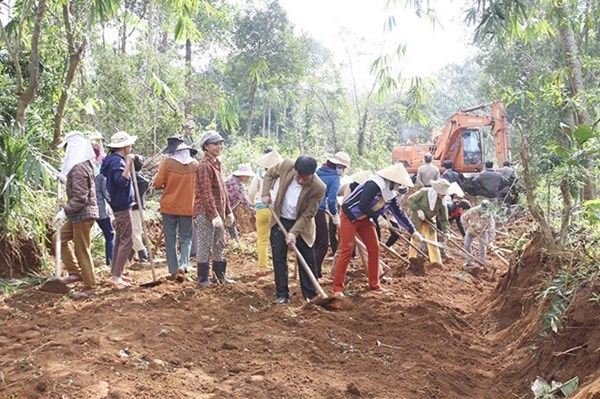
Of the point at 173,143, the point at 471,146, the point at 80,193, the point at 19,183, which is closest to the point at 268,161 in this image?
the point at 173,143

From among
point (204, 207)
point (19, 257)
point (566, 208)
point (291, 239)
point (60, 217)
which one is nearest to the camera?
point (566, 208)

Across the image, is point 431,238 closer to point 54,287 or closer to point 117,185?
point 117,185

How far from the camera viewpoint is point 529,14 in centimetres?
844

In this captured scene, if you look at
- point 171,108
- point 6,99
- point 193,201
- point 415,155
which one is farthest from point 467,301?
point 415,155

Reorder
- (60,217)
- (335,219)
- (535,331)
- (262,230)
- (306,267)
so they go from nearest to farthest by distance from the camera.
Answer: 1. (535,331)
2. (60,217)
3. (306,267)
4. (262,230)
5. (335,219)

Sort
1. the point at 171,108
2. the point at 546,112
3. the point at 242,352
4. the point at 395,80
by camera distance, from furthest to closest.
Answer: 1. the point at 546,112
2. the point at 171,108
3. the point at 395,80
4. the point at 242,352

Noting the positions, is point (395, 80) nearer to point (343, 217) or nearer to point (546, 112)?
point (343, 217)

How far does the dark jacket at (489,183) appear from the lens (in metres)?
10.6

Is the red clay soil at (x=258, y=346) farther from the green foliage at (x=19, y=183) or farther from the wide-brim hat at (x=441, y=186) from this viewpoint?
the wide-brim hat at (x=441, y=186)

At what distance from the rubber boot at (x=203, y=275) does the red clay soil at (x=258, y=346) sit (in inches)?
7.5

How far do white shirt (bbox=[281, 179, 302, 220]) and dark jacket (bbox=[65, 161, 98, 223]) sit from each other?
1944 millimetres

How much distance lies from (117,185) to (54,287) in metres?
1.24

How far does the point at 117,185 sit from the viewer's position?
683cm

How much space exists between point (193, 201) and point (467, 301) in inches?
151
